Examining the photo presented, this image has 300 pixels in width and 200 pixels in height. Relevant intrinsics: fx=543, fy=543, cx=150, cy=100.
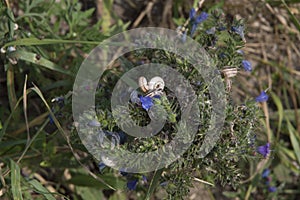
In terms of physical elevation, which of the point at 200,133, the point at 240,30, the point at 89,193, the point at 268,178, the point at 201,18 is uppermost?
the point at 201,18

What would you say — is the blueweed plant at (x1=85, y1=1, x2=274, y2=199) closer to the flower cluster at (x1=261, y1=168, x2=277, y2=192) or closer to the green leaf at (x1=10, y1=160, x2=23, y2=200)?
the green leaf at (x1=10, y1=160, x2=23, y2=200)

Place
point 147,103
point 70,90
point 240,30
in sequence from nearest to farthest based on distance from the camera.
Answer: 1. point 147,103
2. point 240,30
3. point 70,90

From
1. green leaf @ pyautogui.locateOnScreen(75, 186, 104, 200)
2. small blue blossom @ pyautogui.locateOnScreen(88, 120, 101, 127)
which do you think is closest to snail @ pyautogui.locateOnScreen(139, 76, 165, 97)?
small blue blossom @ pyautogui.locateOnScreen(88, 120, 101, 127)

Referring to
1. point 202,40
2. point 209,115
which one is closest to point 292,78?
point 202,40

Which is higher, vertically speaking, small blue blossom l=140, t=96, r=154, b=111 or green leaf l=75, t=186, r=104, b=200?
small blue blossom l=140, t=96, r=154, b=111

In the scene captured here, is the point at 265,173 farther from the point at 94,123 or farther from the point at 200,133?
the point at 94,123

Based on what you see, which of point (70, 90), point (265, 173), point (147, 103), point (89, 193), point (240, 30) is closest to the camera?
point (147, 103)

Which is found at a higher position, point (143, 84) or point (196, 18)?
point (196, 18)

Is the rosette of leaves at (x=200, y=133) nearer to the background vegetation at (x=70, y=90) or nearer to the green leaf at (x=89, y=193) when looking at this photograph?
the background vegetation at (x=70, y=90)

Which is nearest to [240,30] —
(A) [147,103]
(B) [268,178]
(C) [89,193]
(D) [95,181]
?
(A) [147,103]
